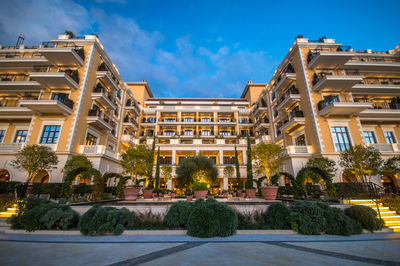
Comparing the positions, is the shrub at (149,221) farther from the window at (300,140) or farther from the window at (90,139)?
the window at (300,140)

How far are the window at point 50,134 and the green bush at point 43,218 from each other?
14.9m

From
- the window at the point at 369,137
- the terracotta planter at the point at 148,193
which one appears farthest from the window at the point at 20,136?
the window at the point at 369,137

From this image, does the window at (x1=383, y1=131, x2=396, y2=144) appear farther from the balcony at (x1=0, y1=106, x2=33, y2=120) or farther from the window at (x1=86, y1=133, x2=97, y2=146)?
the balcony at (x1=0, y1=106, x2=33, y2=120)

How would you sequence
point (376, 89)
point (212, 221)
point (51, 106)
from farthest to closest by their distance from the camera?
point (376, 89) < point (51, 106) < point (212, 221)

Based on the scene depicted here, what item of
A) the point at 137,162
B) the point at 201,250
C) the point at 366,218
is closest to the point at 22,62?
the point at 137,162

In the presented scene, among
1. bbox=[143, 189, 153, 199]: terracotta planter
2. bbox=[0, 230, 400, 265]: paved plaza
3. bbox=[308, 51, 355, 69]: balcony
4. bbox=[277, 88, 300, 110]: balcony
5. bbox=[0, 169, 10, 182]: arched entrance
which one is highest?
bbox=[308, 51, 355, 69]: balcony

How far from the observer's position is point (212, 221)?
20.3ft

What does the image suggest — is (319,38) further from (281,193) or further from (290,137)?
(281,193)

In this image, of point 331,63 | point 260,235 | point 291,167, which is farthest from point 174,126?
point 260,235

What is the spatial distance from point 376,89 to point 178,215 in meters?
29.5

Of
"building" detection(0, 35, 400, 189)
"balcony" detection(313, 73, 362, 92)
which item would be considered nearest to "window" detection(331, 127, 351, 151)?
"building" detection(0, 35, 400, 189)

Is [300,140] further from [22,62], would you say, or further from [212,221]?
[22,62]

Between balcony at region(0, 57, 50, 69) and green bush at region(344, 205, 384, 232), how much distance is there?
3225cm

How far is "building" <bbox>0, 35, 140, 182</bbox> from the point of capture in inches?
744
